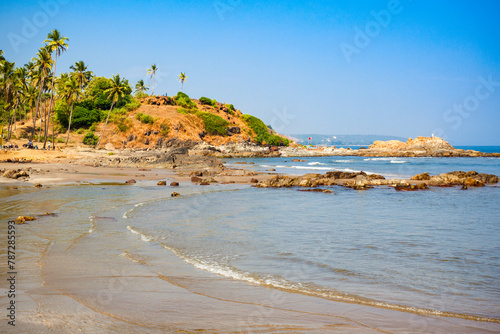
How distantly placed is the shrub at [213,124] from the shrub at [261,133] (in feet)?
32.0

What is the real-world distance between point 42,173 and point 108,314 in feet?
96.9

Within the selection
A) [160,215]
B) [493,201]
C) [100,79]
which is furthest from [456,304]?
[100,79]

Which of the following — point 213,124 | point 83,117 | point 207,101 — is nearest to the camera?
point 83,117

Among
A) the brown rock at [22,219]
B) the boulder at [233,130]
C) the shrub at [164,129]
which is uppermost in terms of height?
the boulder at [233,130]

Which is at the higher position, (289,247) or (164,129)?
(164,129)

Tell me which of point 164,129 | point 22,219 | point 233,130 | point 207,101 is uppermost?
point 207,101

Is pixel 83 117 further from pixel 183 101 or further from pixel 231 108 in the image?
pixel 231 108

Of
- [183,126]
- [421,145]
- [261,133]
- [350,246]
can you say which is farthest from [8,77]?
[421,145]

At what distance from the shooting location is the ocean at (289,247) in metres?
6.59

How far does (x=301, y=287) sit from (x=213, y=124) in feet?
305

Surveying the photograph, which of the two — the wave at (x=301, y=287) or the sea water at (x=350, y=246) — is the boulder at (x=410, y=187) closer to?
the sea water at (x=350, y=246)

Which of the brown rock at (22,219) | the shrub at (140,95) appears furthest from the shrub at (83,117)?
the brown rock at (22,219)

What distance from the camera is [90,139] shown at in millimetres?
71500

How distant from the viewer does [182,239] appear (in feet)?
35.6
